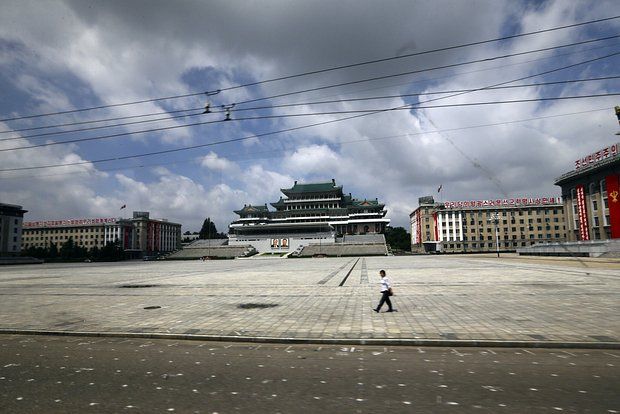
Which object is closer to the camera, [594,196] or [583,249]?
[583,249]

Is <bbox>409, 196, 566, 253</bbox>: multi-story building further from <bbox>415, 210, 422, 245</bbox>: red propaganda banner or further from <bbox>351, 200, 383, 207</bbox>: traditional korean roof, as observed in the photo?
<bbox>351, 200, 383, 207</bbox>: traditional korean roof

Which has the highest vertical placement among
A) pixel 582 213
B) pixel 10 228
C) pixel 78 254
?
pixel 10 228

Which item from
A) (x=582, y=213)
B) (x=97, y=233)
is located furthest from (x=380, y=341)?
(x=97, y=233)

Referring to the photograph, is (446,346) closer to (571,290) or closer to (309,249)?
(571,290)

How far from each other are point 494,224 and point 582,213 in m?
47.2

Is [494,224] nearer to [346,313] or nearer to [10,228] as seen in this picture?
[346,313]

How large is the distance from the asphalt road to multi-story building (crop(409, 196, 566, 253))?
11660 centimetres

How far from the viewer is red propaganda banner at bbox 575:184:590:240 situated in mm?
70562

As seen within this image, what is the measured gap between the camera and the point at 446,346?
7516 millimetres

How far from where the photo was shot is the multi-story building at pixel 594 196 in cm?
5988

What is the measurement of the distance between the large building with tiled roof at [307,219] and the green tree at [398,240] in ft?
35.6

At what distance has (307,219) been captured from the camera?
109m

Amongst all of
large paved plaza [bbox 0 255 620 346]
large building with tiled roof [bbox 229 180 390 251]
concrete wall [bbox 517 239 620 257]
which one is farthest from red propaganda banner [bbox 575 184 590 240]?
large paved plaza [bbox 0 255 620 346]

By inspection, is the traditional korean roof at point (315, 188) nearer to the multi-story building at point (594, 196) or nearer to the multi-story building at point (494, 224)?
the multi-story building at point (494, 224)
